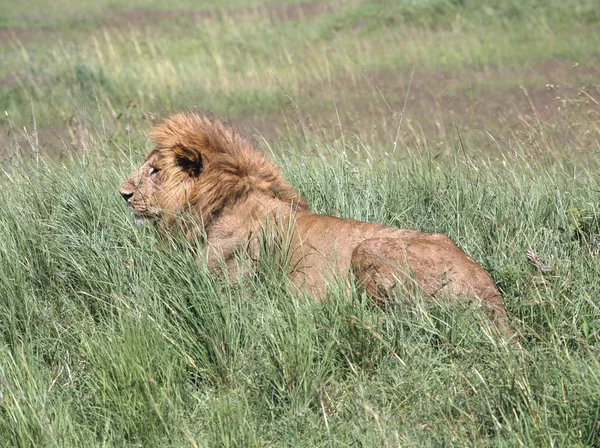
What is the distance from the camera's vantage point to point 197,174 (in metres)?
5.00

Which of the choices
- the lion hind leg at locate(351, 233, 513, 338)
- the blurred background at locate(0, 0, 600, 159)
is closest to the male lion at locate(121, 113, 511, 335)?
the lion hind leg at locate(351, 233, 513, 338)

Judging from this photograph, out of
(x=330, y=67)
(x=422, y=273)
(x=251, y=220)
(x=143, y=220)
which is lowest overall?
(x=330, y=67)

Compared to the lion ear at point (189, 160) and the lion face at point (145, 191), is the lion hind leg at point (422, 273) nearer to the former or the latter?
the lion ear at point (189, 160)

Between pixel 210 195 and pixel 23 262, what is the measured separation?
105 centimetres

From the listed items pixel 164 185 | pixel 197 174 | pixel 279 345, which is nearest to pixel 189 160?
pixel 197 174

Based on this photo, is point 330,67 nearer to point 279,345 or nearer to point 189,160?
point 189,160

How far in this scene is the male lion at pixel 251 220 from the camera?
173 inches

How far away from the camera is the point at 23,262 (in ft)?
16.2

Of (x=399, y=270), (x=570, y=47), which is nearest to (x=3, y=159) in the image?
(x=399, y=270)

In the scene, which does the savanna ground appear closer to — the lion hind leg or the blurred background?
the lion hind leg

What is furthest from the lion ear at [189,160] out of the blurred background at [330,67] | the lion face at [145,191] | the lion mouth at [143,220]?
the blurred background at [330,67]

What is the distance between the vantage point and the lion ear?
4.95 meters

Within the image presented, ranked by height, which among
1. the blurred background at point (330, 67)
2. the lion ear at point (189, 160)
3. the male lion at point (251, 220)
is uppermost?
the lion ear at point (189, 160)

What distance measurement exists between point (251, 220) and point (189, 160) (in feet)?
1.53
